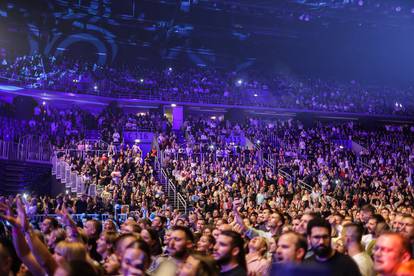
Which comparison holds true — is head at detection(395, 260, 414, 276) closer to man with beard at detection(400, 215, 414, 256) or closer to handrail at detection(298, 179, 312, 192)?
man with beard at detection(400, 215, 414, 256)

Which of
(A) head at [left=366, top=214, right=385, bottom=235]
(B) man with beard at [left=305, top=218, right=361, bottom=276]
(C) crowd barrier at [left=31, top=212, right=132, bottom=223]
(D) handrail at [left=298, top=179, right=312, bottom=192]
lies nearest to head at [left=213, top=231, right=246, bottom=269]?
(B) man with beard at [left=305, top=218, right=361, bottom=276]

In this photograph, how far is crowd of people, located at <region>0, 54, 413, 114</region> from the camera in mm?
31205

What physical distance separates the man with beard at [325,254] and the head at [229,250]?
0.65m

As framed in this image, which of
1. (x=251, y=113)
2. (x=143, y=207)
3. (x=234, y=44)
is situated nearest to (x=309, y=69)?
(x=234, y=44)

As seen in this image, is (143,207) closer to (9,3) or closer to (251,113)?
(251,113)

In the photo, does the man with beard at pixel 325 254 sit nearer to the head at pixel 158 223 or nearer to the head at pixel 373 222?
the head at pixel 373 222

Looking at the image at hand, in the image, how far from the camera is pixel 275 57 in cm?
4319

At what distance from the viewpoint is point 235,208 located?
8.95m

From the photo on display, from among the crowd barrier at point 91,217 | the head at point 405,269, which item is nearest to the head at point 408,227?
the head at point 405,269

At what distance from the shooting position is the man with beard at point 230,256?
541 centimetres

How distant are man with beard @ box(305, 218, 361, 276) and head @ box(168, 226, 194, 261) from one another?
1222mm

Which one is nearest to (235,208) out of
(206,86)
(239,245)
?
(239,245)

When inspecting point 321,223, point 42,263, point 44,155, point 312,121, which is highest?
point 312,121

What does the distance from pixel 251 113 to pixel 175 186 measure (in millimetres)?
15472
